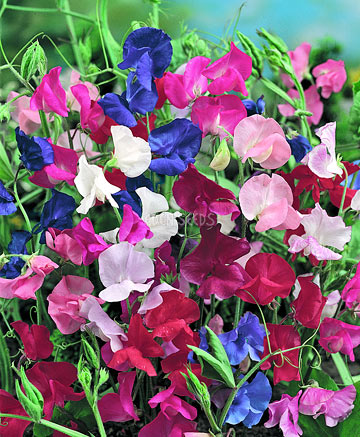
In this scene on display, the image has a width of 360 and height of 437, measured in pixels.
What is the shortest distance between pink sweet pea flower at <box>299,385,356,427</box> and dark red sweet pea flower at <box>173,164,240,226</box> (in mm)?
205

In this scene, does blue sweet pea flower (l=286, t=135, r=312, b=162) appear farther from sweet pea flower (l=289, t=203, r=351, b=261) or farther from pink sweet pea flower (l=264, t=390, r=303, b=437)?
pink sweet pea flower (l=264, t=390, r=303, b=437)

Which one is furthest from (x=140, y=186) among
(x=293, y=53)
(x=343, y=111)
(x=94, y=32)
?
(x=343, y=111)

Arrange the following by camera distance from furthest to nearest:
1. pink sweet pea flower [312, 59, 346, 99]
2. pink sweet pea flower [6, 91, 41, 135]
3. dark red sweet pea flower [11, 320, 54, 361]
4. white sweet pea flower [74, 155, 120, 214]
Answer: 1. pink sweet pea flower [312, 59, 346, 99]
2. pink sweet pea flower [6, 91, 41, 135]
3. dark red sweet pea flower [11, 320, 54, 361]
4. white sweet pea flower [74, 155, 120, 214]

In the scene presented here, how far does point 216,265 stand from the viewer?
65 centimetres

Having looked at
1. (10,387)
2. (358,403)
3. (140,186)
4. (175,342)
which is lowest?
(10,387)

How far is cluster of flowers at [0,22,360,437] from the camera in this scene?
61 centimetres

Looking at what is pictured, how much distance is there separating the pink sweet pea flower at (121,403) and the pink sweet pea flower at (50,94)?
278 mm

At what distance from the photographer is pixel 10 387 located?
90 cm

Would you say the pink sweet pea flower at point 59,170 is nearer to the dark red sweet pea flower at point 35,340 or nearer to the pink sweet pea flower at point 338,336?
the dark red sweet pea flower at point 35,340

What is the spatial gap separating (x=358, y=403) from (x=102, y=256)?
34 centimetres

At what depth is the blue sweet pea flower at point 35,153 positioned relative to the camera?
25.1 inches

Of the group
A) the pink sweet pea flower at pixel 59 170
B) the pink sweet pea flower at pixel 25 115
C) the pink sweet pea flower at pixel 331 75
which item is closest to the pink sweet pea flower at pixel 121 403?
the pink sweet pea flower at pixel 59 170

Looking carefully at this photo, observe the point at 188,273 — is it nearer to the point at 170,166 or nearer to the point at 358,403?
the point at 170,166

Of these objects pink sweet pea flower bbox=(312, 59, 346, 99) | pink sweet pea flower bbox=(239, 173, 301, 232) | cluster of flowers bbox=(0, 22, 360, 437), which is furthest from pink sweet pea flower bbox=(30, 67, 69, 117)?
pink sweet pea flower bbox=(312, 59, 346, 99)
